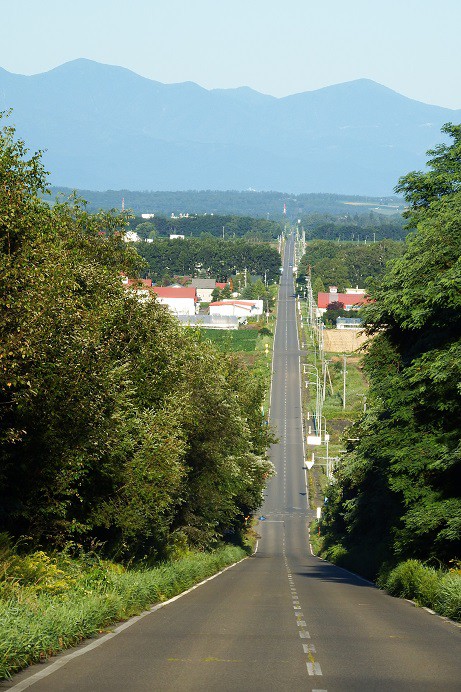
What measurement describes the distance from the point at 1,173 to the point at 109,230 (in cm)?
1761

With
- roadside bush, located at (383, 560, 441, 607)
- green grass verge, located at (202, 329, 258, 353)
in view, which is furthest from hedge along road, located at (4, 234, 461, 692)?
green grass verge, located at (202, 329, 258, 353)

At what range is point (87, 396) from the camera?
22891 mm

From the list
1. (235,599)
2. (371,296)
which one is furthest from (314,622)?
(371,296)

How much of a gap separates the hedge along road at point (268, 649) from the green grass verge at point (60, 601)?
1.02 ft

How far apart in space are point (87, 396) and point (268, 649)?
916 centimetres

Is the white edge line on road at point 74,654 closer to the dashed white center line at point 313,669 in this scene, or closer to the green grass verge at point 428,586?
the dashed white center line at point 313,669

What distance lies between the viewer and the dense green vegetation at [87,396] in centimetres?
2073

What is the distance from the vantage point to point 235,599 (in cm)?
2589

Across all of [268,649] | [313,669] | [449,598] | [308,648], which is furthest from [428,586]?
[313,669]

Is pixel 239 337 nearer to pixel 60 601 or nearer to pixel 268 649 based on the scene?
pixel 60 601

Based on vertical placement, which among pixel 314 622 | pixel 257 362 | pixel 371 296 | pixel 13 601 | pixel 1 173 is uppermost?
pixel 1 173

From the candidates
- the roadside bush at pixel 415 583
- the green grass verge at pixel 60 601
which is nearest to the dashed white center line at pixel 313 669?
the green grass verge at pixel 60 601

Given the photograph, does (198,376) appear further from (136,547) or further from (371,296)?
(136,547)

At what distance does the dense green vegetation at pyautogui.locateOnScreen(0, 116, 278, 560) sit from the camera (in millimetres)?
20734
